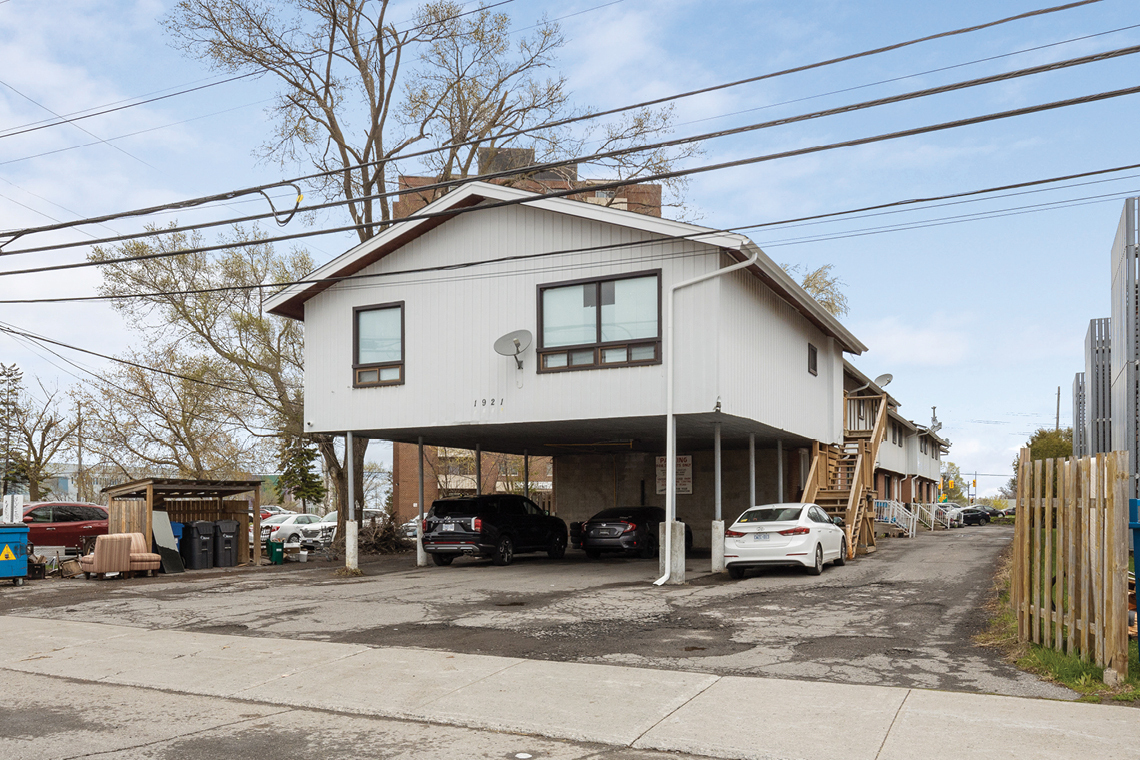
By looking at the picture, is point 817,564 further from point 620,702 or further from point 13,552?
point 13,552

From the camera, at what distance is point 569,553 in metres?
28.2

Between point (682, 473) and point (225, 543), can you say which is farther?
point (682, 473)

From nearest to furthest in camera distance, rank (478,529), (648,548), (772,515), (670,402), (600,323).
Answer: (670,402) → (772,515) → (600,323) → (478,529) → (648,548)

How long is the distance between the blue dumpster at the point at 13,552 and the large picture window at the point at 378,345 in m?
7.10

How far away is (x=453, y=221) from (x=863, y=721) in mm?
15344

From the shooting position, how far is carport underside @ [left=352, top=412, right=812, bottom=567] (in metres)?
22.8

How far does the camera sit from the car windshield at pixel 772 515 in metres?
17.9

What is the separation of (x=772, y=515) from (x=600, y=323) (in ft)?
16.0

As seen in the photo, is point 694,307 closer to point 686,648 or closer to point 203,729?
point 686,648

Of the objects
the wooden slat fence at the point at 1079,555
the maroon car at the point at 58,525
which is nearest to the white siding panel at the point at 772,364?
the wooden slat fence at the point at 1079,555

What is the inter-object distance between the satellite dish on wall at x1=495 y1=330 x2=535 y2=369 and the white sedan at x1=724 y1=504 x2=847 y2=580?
5.23 metres

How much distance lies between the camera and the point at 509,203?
1585 centimetres

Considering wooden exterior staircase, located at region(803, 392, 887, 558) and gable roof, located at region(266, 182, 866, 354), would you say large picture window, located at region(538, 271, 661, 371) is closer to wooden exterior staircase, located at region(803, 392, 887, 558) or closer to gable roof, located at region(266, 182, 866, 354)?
gable roof, located at region(266, 182, 866, 354)

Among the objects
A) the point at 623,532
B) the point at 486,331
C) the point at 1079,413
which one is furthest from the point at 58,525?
the point at 1079,413
